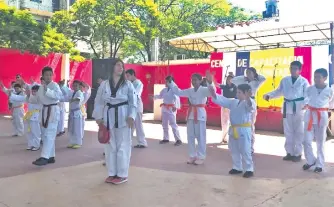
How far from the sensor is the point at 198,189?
4523 mm

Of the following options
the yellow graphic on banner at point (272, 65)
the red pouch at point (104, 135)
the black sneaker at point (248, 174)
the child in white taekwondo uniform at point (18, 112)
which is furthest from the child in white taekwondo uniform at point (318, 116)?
the child in white taekwondo uniform at point (18, 112)

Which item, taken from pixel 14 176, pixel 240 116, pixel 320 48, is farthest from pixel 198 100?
pixel 320 48

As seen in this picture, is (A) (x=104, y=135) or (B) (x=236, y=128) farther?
(B) (x=236, y=128)

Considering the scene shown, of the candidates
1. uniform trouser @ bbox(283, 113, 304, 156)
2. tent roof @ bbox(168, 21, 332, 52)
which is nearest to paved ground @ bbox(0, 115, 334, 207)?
uniform trouser @ bbox(283, 113, 304, 156)

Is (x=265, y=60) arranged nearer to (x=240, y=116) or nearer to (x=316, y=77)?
(x=316, y=77)

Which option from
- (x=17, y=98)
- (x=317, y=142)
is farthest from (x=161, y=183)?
(x=17, y=98)

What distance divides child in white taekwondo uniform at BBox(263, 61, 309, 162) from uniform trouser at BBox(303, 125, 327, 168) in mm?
486

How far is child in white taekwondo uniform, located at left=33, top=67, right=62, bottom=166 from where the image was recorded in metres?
5.76

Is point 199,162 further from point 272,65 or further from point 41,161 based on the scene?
point 272,65

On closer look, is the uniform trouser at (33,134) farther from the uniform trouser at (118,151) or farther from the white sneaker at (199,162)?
the white sneaker at (199,162)

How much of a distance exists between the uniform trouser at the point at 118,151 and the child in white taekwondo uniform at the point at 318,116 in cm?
286

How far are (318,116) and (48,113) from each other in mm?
4196

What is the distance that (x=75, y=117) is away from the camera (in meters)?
8.02

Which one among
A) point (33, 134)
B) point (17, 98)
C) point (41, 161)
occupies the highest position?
point (17, 98)
